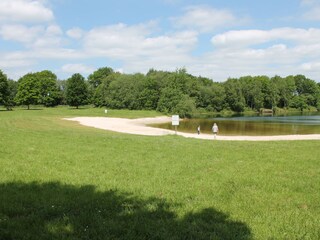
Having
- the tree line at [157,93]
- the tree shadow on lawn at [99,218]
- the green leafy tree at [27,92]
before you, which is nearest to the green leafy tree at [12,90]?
the tree line at [157,93]

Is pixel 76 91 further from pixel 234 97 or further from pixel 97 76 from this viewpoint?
pixel 234 97

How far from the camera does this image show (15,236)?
16.7 feet

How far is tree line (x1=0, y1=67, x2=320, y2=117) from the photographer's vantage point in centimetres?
9169

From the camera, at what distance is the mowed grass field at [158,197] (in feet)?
17.9

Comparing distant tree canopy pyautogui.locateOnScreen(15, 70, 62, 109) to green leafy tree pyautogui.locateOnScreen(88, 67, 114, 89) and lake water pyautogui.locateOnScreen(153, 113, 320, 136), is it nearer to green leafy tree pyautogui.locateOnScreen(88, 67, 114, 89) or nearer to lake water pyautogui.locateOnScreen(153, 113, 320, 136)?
lake water pyautogui.locateOnScreen(153, 113, 320, 136)

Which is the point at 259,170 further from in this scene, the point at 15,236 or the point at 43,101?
the point at 43,101

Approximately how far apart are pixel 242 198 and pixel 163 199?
1742 millimetres

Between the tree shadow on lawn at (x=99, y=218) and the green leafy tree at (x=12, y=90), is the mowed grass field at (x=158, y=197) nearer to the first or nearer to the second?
the tree shadow on lawn at (x=99, y=218)

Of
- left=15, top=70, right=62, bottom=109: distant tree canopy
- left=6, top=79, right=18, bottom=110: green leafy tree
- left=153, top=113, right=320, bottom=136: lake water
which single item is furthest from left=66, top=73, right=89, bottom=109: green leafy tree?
left=153, top=113, right=320, bottom=136: lake water

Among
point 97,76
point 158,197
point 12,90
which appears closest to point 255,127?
point 158,197

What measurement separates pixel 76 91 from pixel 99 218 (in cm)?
9464


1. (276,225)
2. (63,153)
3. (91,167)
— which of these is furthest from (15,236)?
(63,153)

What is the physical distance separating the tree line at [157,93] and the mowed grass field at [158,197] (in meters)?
75.2

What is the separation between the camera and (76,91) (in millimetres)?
97062
